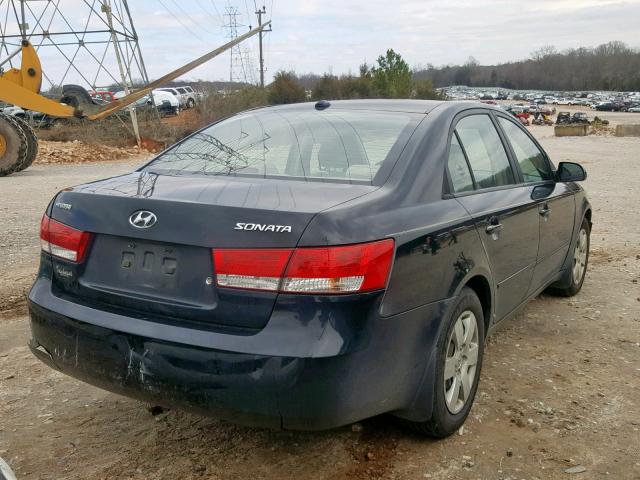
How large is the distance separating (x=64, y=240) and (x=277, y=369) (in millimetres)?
1159

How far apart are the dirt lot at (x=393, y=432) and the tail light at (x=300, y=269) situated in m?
0.94

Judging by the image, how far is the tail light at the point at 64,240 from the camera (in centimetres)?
282

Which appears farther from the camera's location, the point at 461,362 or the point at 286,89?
the point at 286,89

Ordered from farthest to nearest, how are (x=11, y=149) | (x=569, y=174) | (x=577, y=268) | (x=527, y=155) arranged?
(x=11, y=149)
(x=577, y=268)
(x=569, y=174)
(x=527, y=155)

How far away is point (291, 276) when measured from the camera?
2.43 meters

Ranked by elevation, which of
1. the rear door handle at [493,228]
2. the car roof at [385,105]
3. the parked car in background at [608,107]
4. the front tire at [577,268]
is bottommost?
the parked car in background at [608,107]

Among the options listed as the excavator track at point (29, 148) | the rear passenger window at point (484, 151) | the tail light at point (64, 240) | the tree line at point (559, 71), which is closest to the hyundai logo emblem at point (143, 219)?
the tail light at point (64, 240)

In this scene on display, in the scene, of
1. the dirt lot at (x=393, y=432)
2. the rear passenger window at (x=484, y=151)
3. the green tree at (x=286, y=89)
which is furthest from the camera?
the green tree at (x=286, y=89)

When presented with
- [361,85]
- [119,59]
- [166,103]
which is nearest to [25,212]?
[119,59]

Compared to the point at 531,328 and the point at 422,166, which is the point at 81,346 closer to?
the point at 422,166

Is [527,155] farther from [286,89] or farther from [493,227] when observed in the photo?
[286,89]

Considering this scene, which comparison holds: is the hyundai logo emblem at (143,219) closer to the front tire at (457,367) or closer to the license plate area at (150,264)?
the license plate area at (150,264)

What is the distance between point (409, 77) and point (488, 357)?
47.7 meters

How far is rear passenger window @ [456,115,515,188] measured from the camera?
11.9 feet
